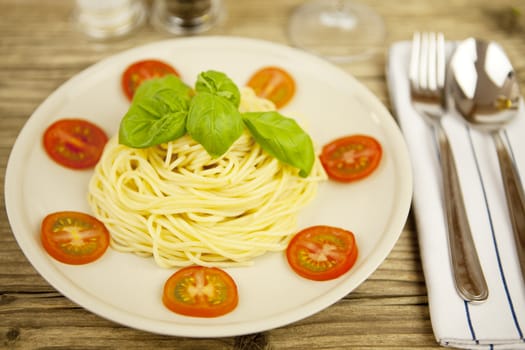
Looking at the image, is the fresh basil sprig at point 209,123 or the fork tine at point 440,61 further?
the fork tine at point 440,61

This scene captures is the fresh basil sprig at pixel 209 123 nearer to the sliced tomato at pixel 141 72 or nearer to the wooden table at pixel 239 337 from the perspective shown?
the sliced tomato at pixel 141 72

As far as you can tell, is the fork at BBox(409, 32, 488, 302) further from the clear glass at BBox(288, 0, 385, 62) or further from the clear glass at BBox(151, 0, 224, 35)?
the clear glass at BBox(151, 0, 224, 35)

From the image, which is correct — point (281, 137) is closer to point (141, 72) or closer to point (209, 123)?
point (209, 123)

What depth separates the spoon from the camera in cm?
350

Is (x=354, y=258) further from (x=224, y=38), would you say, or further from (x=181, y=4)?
(x=181, y=4)

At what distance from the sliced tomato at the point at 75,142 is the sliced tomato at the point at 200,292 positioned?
0.91m

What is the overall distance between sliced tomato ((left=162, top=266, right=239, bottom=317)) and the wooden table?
0.92 ft

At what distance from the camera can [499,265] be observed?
9.39 feet

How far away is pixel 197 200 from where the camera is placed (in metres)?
2.87

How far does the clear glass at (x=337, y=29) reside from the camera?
13.8 ft

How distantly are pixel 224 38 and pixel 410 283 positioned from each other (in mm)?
1819

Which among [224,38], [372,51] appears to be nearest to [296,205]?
[224,38]

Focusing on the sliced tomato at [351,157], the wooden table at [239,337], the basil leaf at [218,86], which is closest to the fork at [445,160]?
the wooden table at [239,337]

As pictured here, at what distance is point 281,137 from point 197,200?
504 mm
